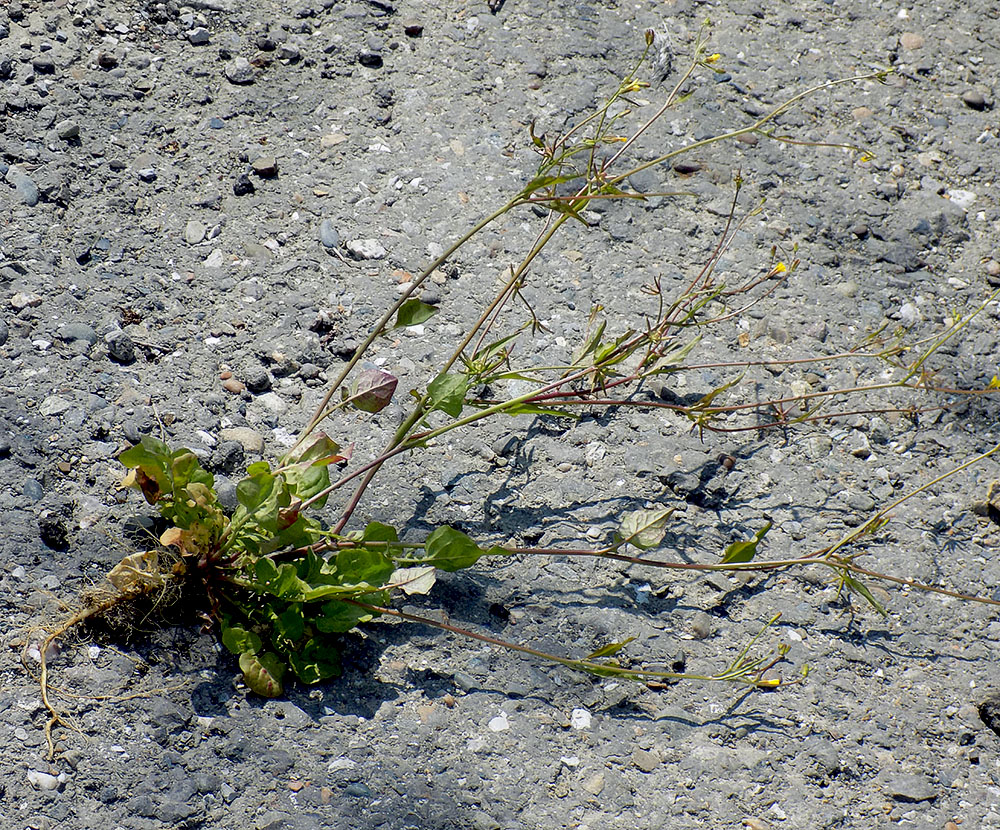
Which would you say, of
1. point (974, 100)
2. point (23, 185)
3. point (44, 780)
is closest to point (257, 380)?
point (23, 185)

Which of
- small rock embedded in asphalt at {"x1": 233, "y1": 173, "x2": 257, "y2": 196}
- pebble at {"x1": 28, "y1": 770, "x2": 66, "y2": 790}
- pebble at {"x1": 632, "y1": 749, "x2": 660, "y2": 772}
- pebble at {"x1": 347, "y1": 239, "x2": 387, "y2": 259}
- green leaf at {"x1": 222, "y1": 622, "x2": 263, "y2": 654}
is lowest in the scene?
pebble at {"x1": 632, "y1": 749, "x2": 660, "y2": 772}

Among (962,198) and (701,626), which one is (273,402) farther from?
(962,198)

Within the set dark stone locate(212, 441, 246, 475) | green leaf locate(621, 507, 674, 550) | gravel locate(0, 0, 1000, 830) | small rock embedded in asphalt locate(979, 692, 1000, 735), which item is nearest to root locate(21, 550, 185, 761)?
gravel locate(0, 0, 1000, 830)

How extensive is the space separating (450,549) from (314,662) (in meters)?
0.29

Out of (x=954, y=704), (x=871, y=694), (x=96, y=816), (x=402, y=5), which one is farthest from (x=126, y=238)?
(x=954, y=704)

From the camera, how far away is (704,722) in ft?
5.10

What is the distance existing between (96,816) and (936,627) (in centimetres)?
149

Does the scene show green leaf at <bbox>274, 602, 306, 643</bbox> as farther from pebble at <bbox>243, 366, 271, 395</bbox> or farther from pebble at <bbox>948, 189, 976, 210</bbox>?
pebble at <bbox>948, 189, 976, 210</bbox>

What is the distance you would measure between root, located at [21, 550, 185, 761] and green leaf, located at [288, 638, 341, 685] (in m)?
0.23

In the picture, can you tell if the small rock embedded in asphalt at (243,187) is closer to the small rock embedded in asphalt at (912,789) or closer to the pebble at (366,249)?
the pebble at (366,249)

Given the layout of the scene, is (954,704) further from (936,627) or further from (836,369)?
(836,369)

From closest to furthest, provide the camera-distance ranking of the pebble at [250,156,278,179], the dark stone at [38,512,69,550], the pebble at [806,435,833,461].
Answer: the dark stone at [38,512,69,550] < the pebble at [806,435,833,461] < the pebble at [250,156,278,179]

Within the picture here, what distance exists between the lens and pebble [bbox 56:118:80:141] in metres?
2.13

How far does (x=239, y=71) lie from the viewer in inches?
93.0
